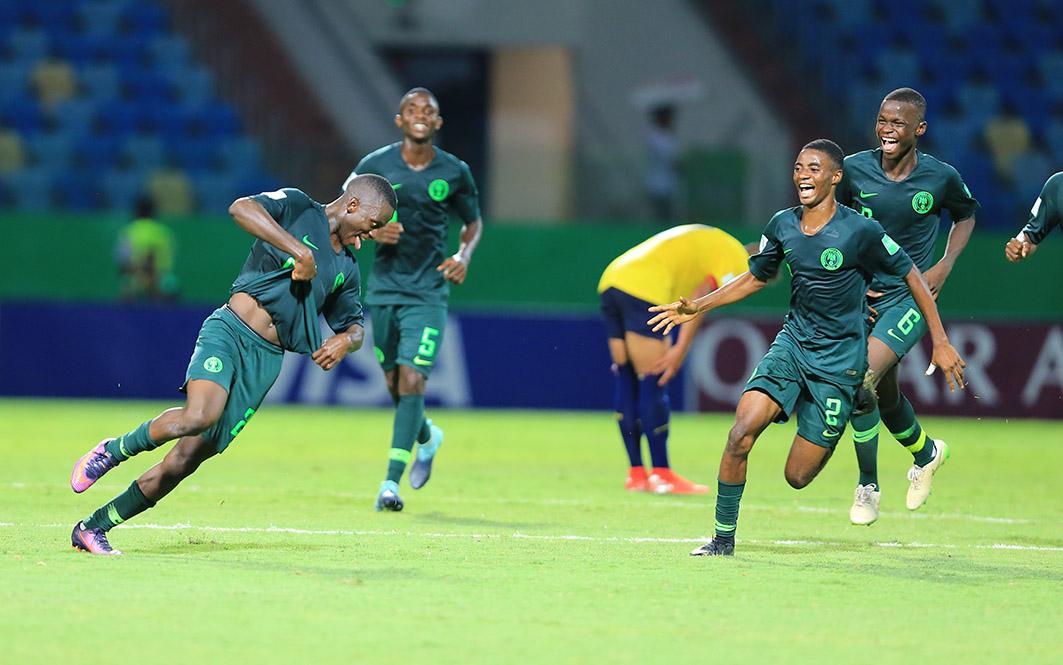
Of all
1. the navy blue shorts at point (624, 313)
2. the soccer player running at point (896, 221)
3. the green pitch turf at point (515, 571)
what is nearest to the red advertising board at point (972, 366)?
the green pitch turf at point (515, 571)

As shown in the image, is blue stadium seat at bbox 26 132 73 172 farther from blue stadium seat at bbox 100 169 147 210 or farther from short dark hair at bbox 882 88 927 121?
short dark hair at bbox 882 88 927 121

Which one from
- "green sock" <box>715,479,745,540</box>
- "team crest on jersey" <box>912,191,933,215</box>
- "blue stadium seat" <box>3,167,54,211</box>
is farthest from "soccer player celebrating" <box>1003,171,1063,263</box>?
"blue stadium seat" <box>3,167,54,211</box>

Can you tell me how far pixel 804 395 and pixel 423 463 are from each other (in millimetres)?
3242

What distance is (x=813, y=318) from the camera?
853 cm

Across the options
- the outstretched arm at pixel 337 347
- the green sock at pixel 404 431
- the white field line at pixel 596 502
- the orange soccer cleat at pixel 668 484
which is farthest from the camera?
the orange soccer cleat at pixel 668 484

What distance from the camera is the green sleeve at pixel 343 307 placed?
848cm

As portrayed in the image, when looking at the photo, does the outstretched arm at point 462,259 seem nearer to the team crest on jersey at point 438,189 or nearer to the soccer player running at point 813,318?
the team crest on jersey at point 438,189

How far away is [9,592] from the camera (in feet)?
21.9

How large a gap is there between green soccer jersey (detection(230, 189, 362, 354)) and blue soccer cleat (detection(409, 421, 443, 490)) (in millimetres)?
2663

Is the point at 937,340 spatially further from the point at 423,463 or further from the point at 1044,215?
the point at 423,463

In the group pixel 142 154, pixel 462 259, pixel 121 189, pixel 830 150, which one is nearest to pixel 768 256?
pixel 830 150

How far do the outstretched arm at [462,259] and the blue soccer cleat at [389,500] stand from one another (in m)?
1.33

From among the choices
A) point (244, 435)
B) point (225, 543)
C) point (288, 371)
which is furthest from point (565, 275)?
point (225, 543)

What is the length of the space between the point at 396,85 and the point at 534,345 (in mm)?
6858
